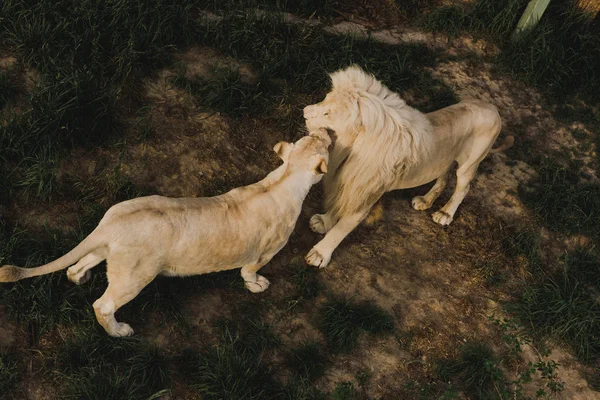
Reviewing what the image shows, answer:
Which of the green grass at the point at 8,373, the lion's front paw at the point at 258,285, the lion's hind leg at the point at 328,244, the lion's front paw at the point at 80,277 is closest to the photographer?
the green grass at the point at 8,373

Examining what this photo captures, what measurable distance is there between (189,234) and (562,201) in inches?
156

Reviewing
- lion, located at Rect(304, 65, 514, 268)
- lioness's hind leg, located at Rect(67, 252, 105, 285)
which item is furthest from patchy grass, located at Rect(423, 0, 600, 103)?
lioness's hind leg, located at Rect(67, 252, 105, 285)

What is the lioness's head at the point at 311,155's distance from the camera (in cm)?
382

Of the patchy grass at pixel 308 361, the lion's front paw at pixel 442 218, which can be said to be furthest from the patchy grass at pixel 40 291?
the lion's front paw at pixel 442 218

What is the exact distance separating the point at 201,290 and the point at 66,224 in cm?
107

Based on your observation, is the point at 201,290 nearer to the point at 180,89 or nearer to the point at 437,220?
the point at 180,89

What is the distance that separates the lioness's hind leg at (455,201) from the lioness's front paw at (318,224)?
1.16 metres

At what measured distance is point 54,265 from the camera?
334 cm

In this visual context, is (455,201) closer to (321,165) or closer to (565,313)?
(565,313)

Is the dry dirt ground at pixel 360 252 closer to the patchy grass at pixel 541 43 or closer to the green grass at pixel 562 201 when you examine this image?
the green grass at pixel 562 201

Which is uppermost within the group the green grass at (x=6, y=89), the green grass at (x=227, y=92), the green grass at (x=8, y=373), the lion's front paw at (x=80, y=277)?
the green grass at (x=227, y=92)

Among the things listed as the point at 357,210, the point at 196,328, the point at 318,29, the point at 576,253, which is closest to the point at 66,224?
the point at 196,328

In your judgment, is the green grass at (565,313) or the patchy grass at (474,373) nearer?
the patchy grass at (474,373)

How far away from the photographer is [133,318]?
3984mm
